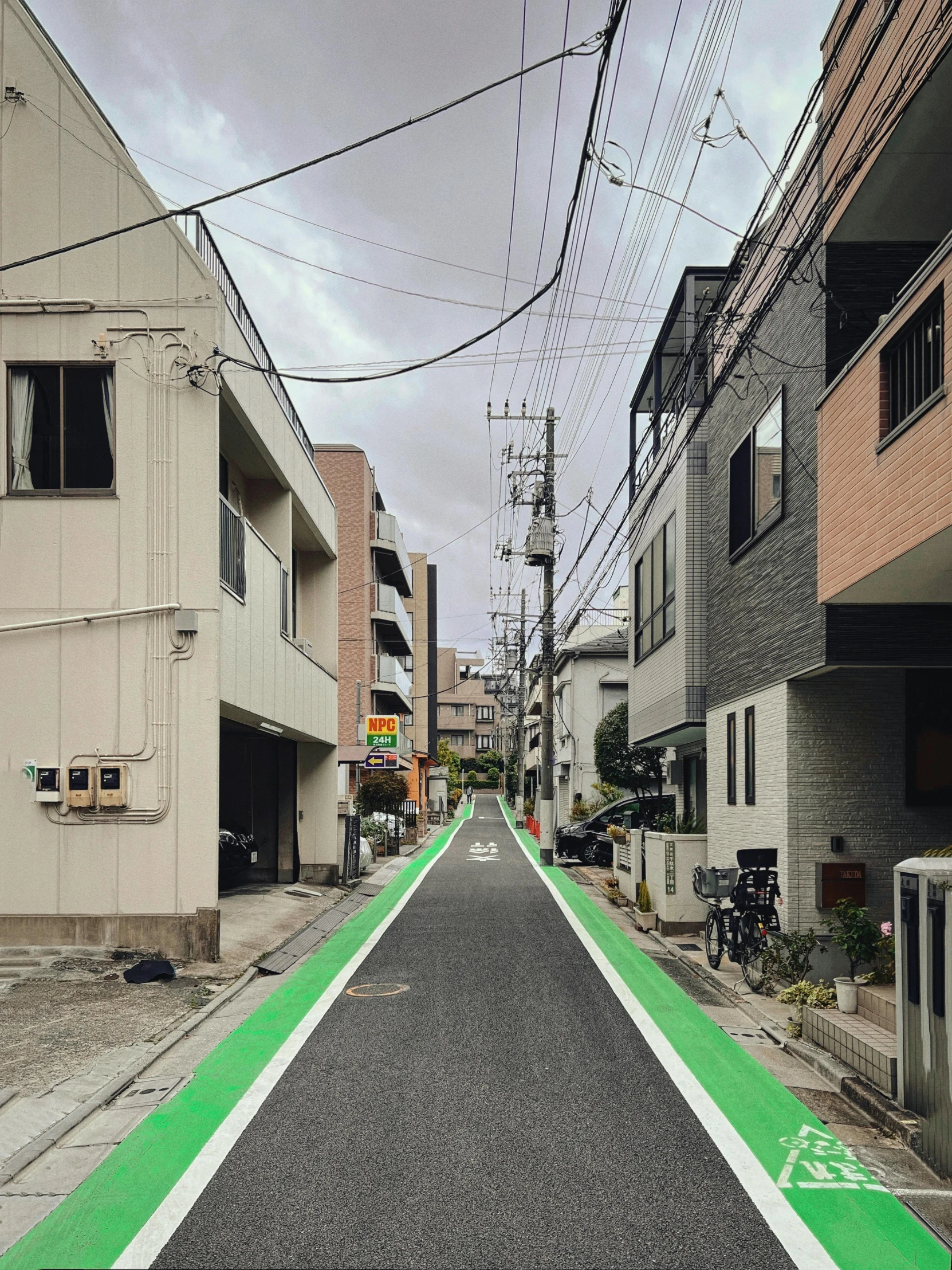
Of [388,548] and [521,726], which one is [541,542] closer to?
[388,548]

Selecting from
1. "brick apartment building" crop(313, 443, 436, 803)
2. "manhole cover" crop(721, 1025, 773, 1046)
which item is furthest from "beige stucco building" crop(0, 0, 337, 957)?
"brick apartment building" crop(313, 443, 436, 803)

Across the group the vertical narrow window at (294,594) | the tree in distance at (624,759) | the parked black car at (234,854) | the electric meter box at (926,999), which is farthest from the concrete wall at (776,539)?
the tree in distance at (624,759)

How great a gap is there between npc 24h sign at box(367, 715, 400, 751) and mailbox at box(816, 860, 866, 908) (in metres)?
19.0

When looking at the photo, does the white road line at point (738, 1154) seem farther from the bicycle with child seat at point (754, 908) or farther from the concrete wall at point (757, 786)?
the concrete wall at point (757, 786)

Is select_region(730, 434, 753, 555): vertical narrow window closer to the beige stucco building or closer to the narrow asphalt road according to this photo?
the narrow asphalt road

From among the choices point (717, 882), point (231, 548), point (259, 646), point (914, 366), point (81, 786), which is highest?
point (914, 366)

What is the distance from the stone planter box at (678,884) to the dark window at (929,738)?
437cm

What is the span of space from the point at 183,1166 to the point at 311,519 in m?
15.9

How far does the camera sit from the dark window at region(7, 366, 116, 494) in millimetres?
12875

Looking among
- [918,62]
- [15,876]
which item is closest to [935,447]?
[918,62]

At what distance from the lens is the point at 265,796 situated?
72.1ft

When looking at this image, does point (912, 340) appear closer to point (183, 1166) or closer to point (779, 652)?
point (779, 652)

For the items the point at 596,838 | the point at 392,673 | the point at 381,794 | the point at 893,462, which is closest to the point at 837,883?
the point at 893,462

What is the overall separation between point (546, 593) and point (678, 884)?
1850 cm
